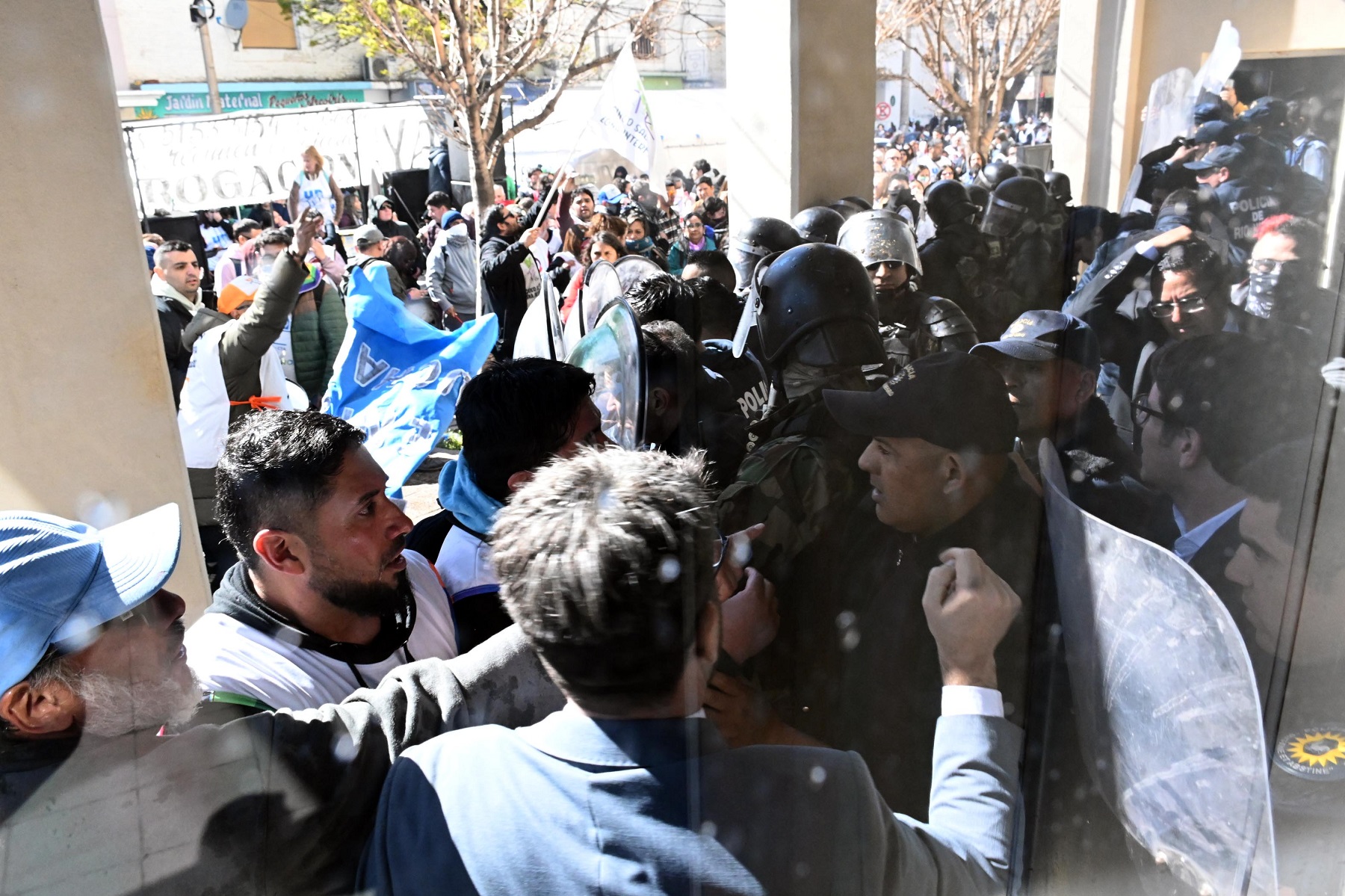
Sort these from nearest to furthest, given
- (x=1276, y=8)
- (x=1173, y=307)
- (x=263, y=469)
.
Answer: (x=263, y=469), (x=1173, y=307), (x=1276, y=8)

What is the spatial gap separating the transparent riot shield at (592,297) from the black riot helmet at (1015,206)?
2.45 metres

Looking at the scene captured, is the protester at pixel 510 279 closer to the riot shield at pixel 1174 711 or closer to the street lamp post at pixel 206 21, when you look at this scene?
the riot shield at pixel 1174 711

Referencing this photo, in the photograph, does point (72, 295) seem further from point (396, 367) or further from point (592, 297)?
point (592, 297)

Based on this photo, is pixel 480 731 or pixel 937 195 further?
pixel 937 195

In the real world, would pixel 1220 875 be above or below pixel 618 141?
below

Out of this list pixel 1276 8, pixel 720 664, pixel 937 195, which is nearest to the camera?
pixel 720 664

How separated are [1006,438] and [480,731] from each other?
1.16 metres

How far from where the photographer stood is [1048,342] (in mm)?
2941

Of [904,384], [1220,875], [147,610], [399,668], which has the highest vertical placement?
[904,384]

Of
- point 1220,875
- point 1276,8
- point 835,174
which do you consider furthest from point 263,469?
point 835,174

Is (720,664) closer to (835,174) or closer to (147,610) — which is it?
(147,610)

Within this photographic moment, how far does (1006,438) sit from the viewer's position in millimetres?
1878

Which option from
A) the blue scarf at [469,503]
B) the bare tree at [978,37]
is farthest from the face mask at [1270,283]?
the bare tree at [978,37]

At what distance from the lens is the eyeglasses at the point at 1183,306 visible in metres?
3.38
